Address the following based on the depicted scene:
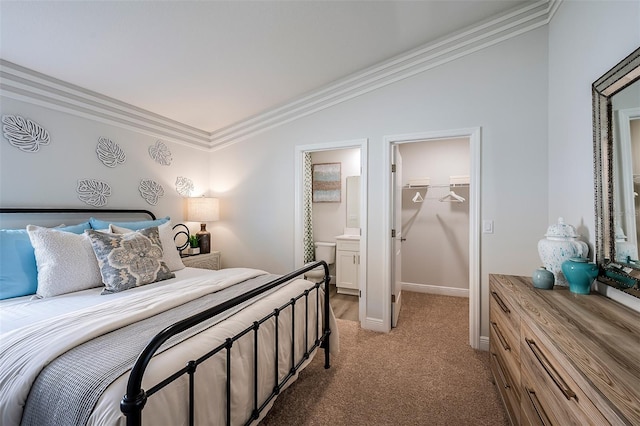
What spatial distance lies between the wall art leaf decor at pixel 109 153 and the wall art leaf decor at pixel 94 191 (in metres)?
0.22

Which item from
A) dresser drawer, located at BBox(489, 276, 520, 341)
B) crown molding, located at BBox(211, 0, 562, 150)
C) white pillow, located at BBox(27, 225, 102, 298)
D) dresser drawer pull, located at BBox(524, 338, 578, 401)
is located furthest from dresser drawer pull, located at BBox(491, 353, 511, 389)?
white pillow, located at BBox(27, 225, 102, 298)

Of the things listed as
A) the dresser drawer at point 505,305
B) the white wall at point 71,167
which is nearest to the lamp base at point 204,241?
the white wall at point 71,167

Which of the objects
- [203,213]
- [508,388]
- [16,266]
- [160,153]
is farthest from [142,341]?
[160,153]

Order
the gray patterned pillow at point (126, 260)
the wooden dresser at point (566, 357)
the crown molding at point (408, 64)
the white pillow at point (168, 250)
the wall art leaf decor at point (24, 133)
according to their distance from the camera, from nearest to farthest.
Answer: the wooden dresser at point (566, 357) < the gray patterned pillow at point (126, 260) < the wall art leaf decor at point (24, 133) < the crown molding at point (408, 64) < the white pillow at point (168, 250)

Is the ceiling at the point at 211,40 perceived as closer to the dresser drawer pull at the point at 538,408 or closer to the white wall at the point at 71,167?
the white wall at the point at 71,167

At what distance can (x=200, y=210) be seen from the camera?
352 cm

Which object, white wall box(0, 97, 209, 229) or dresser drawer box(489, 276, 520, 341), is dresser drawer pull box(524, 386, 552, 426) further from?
white wall box(0, 97, 209, 229)

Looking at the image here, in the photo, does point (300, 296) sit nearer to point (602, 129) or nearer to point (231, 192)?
point (602, 129)

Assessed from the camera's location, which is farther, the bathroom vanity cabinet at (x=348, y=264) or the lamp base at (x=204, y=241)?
the bathroom vanity cabinet at (x=348, y=264)

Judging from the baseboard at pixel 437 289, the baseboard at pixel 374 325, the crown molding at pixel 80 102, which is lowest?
the baseboard at pixel 374 325

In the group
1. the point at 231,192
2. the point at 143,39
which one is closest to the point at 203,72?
the point at 143,39

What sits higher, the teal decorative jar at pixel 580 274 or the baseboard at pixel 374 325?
the teal decorative jar at pixel 580 274

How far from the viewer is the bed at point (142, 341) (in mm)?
932

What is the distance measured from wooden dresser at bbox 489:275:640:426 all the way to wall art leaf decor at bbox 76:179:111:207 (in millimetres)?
3482
